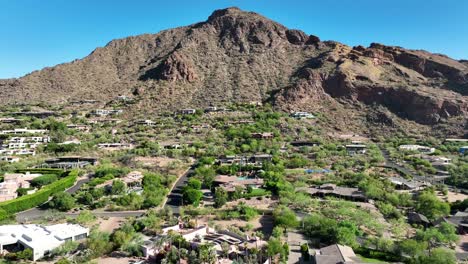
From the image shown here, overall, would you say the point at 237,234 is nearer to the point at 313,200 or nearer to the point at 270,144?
the point at 313,200

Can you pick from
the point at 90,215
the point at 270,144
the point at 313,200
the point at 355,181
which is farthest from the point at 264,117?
the point at 90,215

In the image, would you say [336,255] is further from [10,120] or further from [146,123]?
[10,120]

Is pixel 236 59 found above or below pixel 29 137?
above

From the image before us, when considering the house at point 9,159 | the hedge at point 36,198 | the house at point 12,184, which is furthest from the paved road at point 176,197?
the house at point 9,159

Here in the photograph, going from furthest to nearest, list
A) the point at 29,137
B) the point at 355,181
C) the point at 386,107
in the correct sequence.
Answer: the point at 386,107
the point at 29,137
the point at 355,181

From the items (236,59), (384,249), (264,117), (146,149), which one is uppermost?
(236,59)

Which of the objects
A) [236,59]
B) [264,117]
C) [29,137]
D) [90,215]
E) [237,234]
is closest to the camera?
[237,234]

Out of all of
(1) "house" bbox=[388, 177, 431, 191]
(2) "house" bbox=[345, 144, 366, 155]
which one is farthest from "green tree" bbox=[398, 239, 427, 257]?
(2) "house" bbox=[345, 144, 366, 155]

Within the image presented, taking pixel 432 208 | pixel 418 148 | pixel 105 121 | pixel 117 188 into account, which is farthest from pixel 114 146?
pixel 418 148
